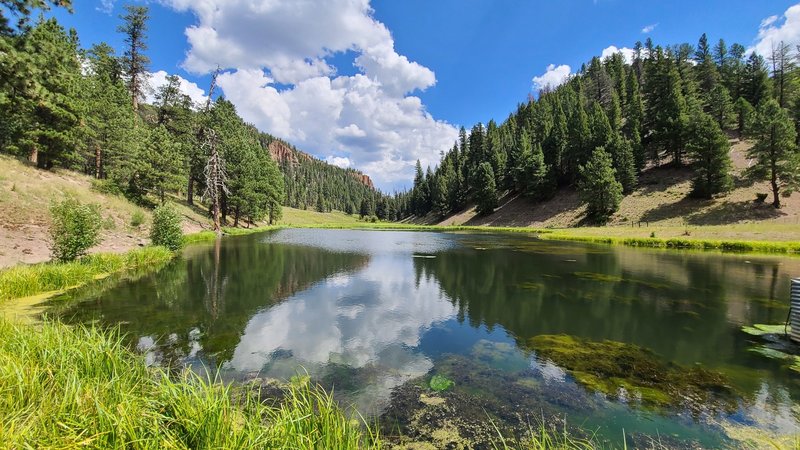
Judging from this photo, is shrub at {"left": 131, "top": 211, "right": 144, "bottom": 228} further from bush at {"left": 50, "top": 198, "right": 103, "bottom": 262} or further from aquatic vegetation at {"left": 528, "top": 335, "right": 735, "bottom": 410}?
aquatic vegetation at {"left": 528, "top": 335, "right": 735, "bottom": 410}

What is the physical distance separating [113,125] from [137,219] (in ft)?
57.8

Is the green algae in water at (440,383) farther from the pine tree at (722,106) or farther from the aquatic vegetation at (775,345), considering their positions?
the pine tree at (722,106)

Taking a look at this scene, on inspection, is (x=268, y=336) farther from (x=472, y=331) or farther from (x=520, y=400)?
(x=520, y=400)

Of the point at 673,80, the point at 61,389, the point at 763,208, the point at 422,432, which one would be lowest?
the point at 422,432

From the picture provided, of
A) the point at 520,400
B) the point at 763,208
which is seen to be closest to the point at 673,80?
the point at 763,208

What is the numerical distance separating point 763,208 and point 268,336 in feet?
232

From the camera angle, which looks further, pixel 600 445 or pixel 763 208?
pixel 763 208

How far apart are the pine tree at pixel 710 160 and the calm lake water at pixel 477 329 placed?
4045 centimetres

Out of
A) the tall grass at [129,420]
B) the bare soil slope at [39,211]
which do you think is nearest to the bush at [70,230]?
the bare soil slope at [39,211]

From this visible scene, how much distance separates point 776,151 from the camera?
52.0 metres

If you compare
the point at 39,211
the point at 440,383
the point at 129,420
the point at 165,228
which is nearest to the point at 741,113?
the point at 440,383

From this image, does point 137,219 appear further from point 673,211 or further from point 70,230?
point 673,211

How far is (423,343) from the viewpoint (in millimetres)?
12195

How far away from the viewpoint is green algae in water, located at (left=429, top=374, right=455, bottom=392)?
345 inches
